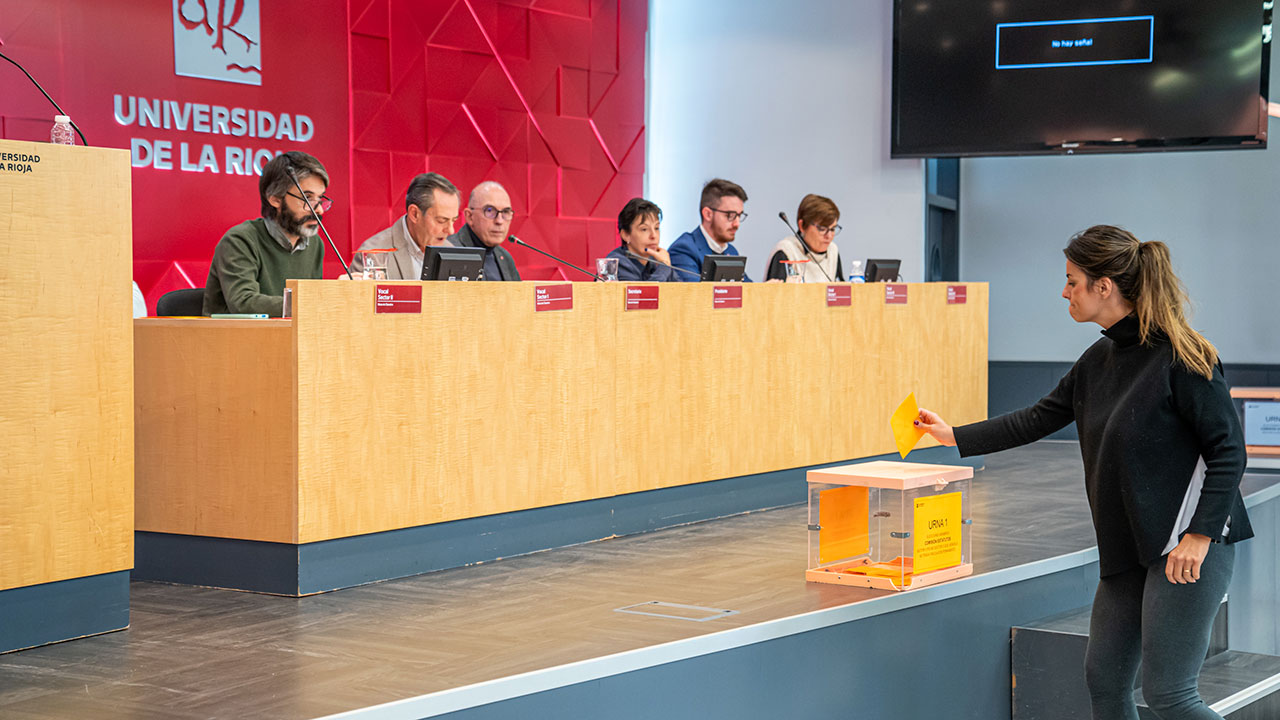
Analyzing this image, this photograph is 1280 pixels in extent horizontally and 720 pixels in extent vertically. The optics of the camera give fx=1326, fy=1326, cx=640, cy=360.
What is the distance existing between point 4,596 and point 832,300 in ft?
10.6

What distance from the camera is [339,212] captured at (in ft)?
19.7

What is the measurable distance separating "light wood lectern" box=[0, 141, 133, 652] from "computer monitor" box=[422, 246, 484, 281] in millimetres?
915

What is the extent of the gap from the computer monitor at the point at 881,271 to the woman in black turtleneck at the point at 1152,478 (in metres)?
2.85

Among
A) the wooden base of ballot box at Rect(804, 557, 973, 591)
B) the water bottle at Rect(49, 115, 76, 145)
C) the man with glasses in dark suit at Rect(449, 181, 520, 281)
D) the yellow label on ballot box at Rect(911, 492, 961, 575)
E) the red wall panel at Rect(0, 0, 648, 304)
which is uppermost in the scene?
the red wall panel at Rect(0, 0, 648, 304)

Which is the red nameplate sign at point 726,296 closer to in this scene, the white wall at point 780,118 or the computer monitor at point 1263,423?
the white wall at point 780,118

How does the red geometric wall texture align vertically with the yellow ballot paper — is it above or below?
above

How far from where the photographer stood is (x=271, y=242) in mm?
4098

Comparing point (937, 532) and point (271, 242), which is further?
point (271, 242)

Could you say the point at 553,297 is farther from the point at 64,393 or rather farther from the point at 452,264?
the point at 64,393

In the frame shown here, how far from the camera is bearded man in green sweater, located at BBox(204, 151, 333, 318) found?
3.94 metres

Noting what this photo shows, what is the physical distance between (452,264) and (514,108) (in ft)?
10.7

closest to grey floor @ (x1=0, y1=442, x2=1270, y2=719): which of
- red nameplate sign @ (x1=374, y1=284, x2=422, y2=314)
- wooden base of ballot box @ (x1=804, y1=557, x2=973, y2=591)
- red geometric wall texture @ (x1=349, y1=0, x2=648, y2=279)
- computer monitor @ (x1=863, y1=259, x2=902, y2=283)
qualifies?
wooden base of ballot box @ (x1=804, y1=557, x2=973, y2=591)

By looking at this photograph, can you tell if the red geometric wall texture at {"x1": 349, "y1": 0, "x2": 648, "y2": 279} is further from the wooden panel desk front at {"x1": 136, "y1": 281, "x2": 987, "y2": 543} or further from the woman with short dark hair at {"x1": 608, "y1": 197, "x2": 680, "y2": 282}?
the wooden panel desk front at {"x1": 136, "y1": 281, "x2": 987, "y2": 543}

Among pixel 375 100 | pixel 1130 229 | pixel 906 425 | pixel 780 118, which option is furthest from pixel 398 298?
pixel 1130 229
